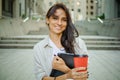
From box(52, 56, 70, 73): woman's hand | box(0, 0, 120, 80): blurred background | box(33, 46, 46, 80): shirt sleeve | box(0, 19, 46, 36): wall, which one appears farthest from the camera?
box(0, 19, 46, 36): wall

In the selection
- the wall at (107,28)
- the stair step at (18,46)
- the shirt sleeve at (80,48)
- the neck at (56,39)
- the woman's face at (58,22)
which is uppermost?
the woman's face at (58,22)

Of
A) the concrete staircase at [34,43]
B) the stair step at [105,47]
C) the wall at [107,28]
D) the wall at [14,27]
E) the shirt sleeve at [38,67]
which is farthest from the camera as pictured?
the wall at [107,28]

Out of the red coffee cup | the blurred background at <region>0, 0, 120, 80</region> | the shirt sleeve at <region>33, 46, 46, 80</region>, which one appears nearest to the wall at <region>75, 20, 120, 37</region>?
the blurred background at <region>0, 0, 120, 80</region>

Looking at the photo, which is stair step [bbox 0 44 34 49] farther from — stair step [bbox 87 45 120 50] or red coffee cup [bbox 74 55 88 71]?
red coffee cup [bbox 74 55 88 71]

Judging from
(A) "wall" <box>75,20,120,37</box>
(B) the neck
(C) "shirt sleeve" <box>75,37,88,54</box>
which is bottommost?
(A) "wall" <box>75,20,120,37</box>

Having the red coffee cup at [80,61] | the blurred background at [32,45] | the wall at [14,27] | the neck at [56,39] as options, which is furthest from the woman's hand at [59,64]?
the wall at [14,27]

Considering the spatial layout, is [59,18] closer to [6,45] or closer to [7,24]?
[6,45]

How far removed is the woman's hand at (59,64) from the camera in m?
2.69

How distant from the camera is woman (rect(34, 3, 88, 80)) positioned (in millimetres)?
2779

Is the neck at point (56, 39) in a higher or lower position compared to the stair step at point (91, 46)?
higher

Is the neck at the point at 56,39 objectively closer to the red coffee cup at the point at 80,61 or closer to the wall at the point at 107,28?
the red coffee cup at the point at 80,61

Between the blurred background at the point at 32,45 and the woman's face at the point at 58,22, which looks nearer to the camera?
the woman's face at the point at 58,22

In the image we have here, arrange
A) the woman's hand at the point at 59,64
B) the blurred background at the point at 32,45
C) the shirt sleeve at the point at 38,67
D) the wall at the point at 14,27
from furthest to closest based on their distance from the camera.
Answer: the wall at the point at 14,27
the blurred background at the point at 32,45
the shirt sleeve at the point at 38,67
the woman's hand at the point at 59,64

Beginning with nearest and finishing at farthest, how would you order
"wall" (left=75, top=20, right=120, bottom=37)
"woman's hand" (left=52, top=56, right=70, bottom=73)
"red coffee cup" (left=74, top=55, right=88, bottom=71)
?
"red coffee cup" (left=74, top=55, right=88, bottom=71)
"woman's hand" (left=52, top=56, right=70, bottom=73)
"wall" (left=75, top=20, right=120, bottom=37)
